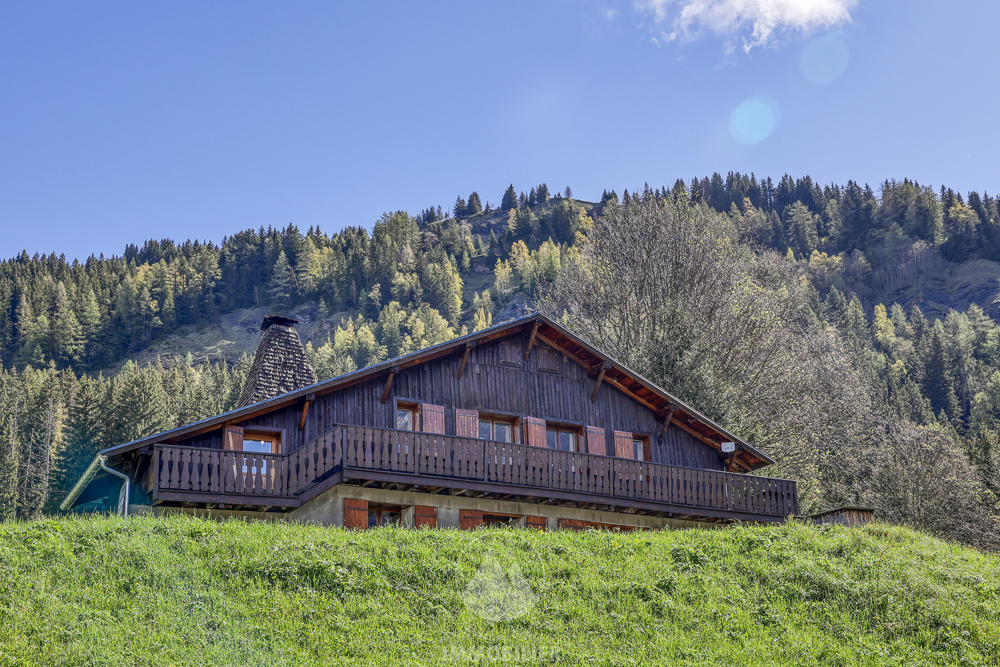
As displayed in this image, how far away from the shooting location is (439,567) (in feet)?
54.2

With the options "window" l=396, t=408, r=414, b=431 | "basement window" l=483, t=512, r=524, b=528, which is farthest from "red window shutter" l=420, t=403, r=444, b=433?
"basement window" l=483, t=512, r=524, b=528

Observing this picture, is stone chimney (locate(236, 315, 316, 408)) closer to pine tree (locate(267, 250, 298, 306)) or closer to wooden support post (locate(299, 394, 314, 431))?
wooden support post (locate(299, 394, 314, 431))

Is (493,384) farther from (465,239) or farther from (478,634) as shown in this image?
(465,239)

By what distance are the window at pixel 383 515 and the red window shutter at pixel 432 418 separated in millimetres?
2392

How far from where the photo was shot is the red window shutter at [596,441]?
27.4m

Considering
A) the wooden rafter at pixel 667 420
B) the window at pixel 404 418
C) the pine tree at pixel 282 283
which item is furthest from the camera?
the pine tree at pixel 282 283

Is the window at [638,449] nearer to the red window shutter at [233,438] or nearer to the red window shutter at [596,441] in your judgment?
the red window shutter at [596,441]

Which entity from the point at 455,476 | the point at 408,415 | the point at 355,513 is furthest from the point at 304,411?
the point at 455,476

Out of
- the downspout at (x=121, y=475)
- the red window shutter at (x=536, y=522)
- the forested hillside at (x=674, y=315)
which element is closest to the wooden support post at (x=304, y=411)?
the downspout at (x=121, y=475)

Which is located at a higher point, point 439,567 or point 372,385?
point 372,385

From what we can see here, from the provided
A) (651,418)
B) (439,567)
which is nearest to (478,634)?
(439,567)

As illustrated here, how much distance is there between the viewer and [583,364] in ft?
93.2

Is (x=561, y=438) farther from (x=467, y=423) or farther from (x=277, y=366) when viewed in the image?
(x=277, y=366)

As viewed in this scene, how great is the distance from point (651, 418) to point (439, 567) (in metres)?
13.9
